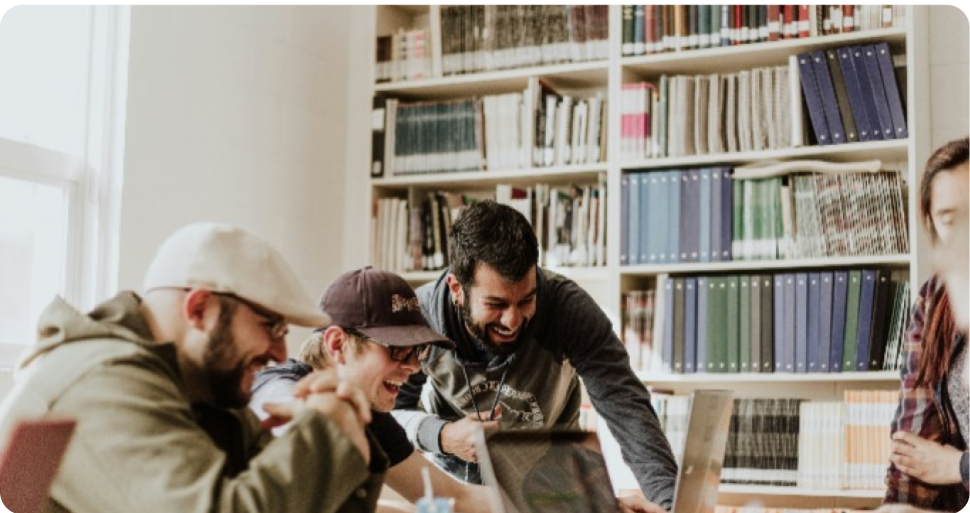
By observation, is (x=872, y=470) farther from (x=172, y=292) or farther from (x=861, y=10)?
(x=172, y=292)

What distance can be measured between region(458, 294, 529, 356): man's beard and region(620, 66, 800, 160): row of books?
5.42 feet

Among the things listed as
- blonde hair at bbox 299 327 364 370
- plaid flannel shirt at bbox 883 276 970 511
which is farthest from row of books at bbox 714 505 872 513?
blonde hair at bbox 299 327 364 370

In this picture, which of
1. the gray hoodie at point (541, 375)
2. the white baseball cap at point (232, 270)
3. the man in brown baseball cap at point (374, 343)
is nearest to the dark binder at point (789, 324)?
the gray hoodie at point (541, 375)

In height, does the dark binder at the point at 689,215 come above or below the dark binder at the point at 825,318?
above

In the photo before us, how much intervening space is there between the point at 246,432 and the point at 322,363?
23.9 inches

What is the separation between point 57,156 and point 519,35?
1730mm

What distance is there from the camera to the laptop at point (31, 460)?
1412mm

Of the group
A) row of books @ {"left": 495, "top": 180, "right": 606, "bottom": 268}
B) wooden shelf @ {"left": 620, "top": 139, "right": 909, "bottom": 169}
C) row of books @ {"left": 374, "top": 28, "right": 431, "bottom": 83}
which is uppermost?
row of books @ {"left": 374, "top": 28, "right": 431, "bottom": 83}

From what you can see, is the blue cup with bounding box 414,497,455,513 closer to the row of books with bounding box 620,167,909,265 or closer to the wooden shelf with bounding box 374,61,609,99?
the row of books with bounding box 620,167,909,265

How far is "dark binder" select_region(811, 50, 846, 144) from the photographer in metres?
3.84

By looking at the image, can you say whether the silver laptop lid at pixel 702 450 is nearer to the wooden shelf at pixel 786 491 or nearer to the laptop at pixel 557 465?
the laptop at pixel 557 465

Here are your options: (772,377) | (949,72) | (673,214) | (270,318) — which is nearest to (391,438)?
(270,318)

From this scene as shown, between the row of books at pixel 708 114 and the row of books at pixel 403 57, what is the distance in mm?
834

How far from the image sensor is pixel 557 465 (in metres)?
1.77
